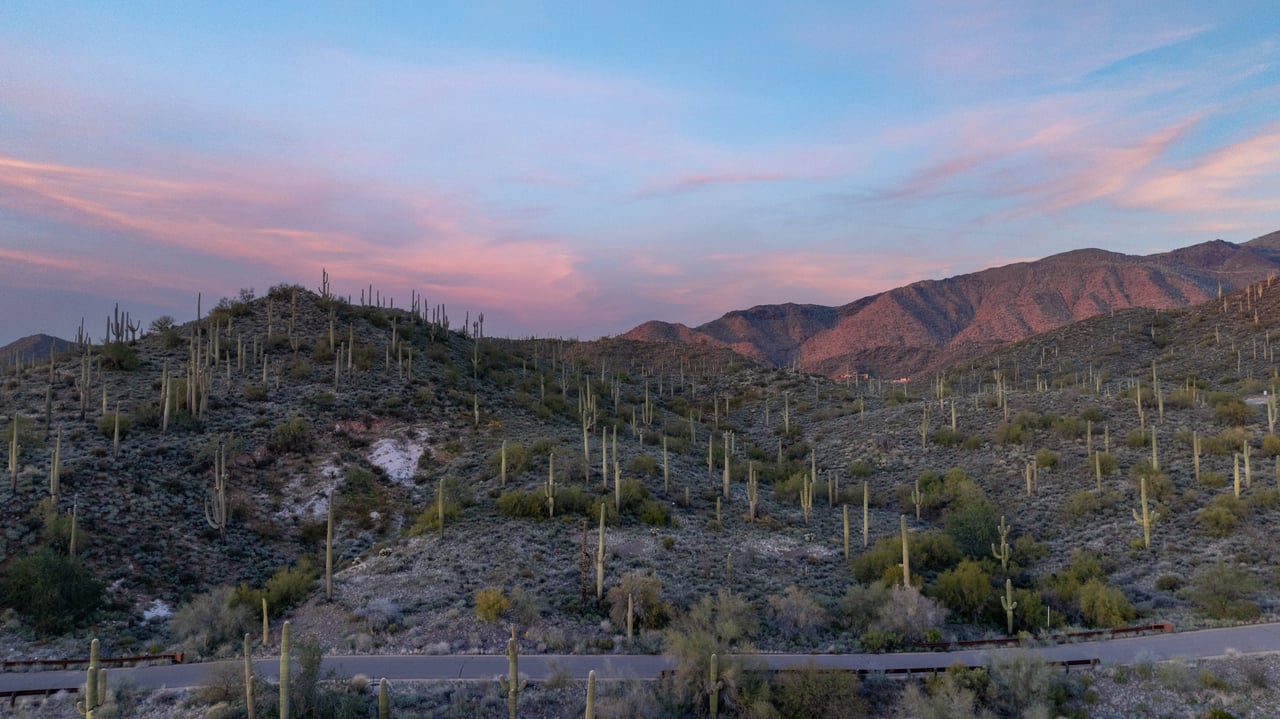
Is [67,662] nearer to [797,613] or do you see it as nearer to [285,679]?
[285,679]

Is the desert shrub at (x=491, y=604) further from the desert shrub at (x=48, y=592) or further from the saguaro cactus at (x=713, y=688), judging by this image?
the desert shrub at (x=48, y=592)

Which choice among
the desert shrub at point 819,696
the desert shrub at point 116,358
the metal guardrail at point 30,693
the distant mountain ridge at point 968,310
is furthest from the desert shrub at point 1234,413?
the distant mountain ridge at point 968,310

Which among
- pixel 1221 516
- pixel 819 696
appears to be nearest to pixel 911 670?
pixel 819 696

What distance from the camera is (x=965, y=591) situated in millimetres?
18812

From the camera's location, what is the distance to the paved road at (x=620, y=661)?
1356 cm

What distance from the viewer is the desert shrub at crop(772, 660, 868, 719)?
41.7 feet

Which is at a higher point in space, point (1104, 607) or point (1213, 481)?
point (1213, 481)

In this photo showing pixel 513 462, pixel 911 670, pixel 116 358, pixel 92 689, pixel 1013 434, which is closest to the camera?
pixel 92 689

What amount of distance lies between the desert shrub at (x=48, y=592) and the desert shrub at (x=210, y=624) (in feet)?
6.93

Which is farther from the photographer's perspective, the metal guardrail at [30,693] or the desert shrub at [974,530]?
the desert shrub at [974,530]

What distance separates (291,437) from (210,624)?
1363cm

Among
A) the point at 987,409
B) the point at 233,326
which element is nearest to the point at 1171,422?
the point at 987,409

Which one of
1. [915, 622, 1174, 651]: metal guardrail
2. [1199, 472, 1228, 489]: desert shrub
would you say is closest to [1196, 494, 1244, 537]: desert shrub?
[1199, 472, 1228, 489]: desert shrub

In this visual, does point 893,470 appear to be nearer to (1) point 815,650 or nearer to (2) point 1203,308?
(1) point 815,650
